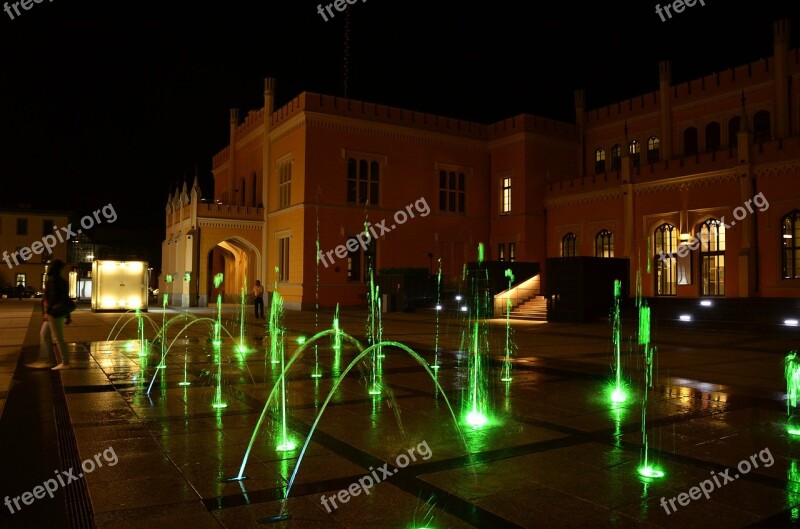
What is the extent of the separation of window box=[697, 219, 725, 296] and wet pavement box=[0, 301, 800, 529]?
55.8 feet

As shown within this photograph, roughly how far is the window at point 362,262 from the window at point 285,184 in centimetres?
467

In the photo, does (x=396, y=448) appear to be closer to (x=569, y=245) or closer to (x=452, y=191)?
(x=569, y=245)

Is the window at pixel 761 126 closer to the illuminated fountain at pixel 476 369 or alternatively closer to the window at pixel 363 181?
the illuminated fountain at pixel 476 369

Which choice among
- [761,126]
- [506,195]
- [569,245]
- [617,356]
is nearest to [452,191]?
[506,195]

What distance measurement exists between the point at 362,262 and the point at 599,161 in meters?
16.2

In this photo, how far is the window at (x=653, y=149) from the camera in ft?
113

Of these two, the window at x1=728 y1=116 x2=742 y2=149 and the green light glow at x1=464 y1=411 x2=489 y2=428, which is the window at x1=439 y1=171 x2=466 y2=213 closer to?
the window at x1=728 y1=116 x2=742 y2=149

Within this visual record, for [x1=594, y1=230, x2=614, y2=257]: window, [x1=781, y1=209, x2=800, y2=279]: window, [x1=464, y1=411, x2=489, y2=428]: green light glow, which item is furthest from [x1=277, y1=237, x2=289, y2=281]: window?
[x1=464, y1=411, x2=489, y2=428]: green light glow

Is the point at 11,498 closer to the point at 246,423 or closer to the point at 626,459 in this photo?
the point at 246,423

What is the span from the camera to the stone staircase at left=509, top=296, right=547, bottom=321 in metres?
25.7

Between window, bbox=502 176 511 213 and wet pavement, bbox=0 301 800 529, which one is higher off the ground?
window, bbox=502 176 511 213

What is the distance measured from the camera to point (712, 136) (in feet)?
104

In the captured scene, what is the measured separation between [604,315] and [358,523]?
21.4 metres

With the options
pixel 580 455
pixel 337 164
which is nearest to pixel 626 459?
pixel 580 455
